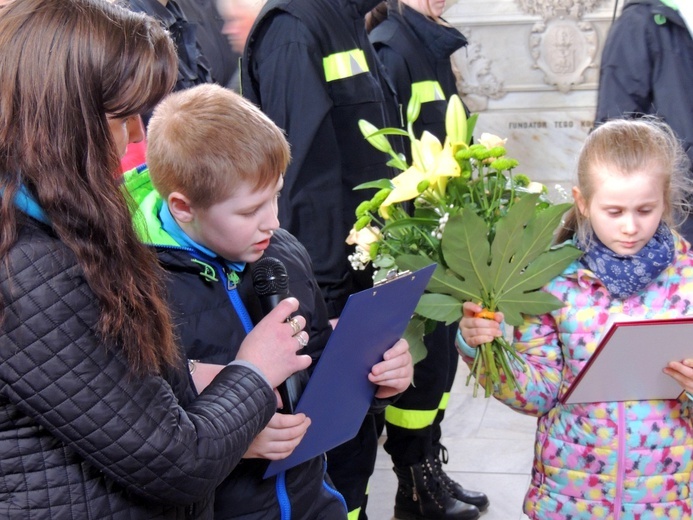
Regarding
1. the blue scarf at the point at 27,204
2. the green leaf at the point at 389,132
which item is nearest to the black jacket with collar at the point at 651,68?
the green leaf at the point at 389,132

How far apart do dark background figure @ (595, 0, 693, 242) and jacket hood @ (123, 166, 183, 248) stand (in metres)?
1.62

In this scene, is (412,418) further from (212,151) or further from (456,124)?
(212,151)

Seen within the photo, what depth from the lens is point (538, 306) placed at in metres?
2.06

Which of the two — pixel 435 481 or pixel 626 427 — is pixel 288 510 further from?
pixel 435 481

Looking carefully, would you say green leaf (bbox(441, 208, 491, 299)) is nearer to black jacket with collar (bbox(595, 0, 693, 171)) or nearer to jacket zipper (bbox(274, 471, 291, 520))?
jacket zipper (bbox(274, 471, 291, 520))

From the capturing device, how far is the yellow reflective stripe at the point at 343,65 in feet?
8.97

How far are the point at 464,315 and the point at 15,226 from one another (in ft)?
3.55

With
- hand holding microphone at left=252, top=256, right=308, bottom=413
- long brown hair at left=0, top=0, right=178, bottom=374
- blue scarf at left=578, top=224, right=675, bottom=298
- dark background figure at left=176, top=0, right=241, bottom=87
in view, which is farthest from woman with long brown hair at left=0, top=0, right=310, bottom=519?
dark background figure at left=176, top=0, right=241, bottom=87

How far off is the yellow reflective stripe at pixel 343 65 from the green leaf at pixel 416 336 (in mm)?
917

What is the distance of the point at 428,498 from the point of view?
10.9ft

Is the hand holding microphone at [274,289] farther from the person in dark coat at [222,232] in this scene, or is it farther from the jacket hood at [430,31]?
the jacket hood at [430,31]

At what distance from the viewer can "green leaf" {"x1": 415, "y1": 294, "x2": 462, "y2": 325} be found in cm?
202

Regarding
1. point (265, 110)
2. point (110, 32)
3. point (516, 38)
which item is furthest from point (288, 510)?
point (516, 38)

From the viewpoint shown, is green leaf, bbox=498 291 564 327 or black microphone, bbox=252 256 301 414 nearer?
black microphone, bbox=252 256 301 414
